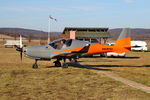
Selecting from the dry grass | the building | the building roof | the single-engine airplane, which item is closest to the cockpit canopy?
the single-engine airplane

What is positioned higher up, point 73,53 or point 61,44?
point 61,44

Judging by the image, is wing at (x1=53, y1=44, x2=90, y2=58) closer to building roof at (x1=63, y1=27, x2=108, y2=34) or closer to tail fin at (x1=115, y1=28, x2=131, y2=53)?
tail fin at (x1=115, y1=28, x2=131, y2=53)

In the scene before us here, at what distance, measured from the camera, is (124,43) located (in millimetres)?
20906

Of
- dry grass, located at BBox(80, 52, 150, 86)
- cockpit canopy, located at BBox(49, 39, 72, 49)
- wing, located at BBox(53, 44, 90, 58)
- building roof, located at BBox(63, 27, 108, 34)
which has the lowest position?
dry grass, located at BBox(80, 52, 150, 86)

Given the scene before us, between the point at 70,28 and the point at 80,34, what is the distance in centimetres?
293

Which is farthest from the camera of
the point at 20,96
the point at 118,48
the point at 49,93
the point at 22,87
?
the point at 118,48

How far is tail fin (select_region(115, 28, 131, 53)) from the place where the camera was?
20.6m

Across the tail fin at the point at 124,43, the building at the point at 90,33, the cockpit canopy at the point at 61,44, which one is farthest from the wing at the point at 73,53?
the building at the point at 90,33

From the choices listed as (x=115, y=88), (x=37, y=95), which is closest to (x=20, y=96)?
(x=37, y=95)

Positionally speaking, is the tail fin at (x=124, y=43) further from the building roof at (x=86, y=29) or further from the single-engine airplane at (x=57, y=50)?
the building roof at (x=86, y=29)

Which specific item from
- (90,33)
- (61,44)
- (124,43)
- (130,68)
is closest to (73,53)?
(61,44)

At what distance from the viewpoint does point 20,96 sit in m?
9.19

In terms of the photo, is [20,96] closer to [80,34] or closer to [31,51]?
[31,51]

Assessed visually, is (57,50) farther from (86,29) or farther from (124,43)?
(86,29)
